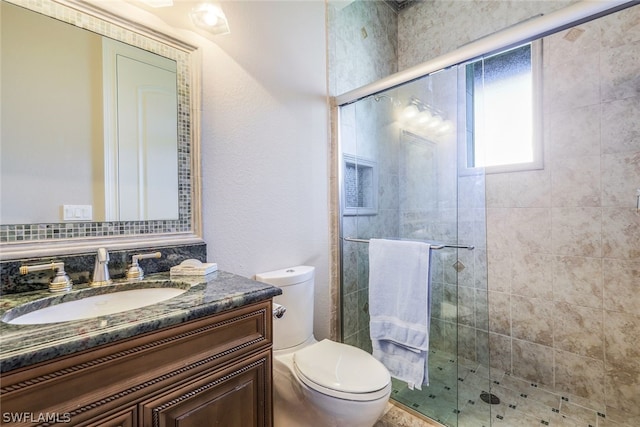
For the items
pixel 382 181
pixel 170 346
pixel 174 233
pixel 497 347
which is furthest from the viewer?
pixel 497 347

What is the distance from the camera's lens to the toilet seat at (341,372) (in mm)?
1127

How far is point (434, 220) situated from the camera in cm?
164

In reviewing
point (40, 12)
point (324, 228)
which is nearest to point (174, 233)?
point (40, 12)

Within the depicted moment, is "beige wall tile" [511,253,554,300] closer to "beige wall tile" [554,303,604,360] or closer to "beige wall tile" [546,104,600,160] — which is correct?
"beige wall tile" [554,303,604,360]

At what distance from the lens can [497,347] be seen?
2.03m

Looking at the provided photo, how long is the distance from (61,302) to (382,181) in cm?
162

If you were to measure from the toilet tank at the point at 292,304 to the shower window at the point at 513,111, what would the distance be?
51.8 inches

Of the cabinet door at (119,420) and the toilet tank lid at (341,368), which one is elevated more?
the cabinet door at (119,420)

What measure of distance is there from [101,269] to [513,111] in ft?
8.05

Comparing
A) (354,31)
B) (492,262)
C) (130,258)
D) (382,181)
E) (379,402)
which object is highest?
(354,31)

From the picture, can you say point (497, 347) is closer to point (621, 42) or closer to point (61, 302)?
point (621, 42)

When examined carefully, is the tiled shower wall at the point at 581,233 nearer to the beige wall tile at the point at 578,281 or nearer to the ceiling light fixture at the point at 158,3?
the beige wall tile at the point at 578,281

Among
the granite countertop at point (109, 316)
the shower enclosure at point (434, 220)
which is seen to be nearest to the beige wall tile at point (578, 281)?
the shower enclosure at point (434, 220)

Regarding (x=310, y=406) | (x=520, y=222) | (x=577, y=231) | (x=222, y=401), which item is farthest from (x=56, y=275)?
(x=577, y=231)
